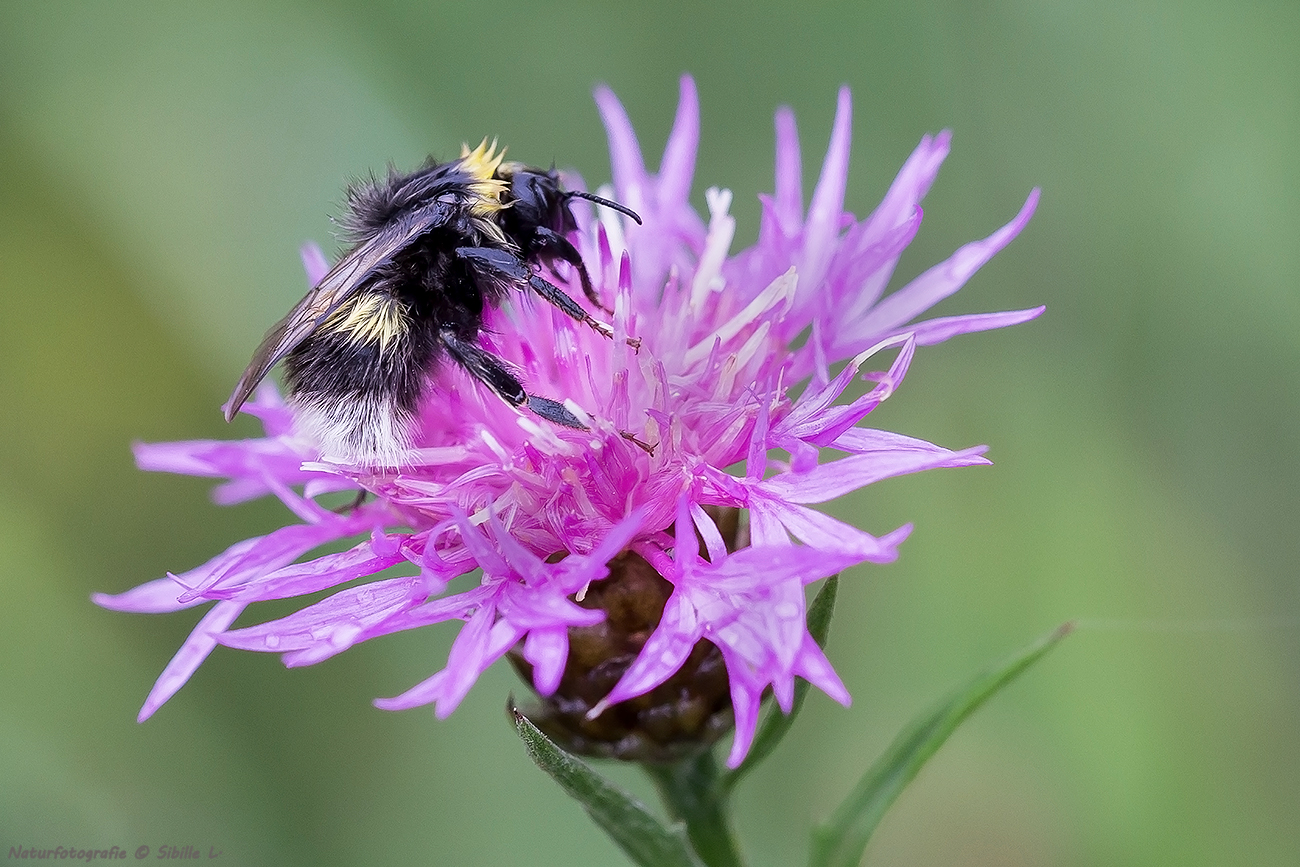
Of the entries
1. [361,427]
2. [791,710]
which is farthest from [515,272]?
[791,710]

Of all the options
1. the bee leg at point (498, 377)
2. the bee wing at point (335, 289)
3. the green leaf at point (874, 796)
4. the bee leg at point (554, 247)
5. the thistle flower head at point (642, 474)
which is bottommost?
the green leaf at point (874, 796)

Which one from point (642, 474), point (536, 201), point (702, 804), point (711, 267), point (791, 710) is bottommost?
point (702, 804)

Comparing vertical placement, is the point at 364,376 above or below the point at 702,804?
above

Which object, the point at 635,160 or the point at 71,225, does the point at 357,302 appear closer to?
the point at 635,160

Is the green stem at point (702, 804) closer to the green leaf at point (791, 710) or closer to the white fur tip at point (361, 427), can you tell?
the green leaf at point (791, 710)

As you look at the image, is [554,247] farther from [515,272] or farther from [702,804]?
[702,804]

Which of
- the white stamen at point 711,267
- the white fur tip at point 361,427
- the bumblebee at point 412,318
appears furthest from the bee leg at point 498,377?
the white stamen at point 711,267

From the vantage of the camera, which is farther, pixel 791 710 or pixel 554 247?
pixel 554 247
